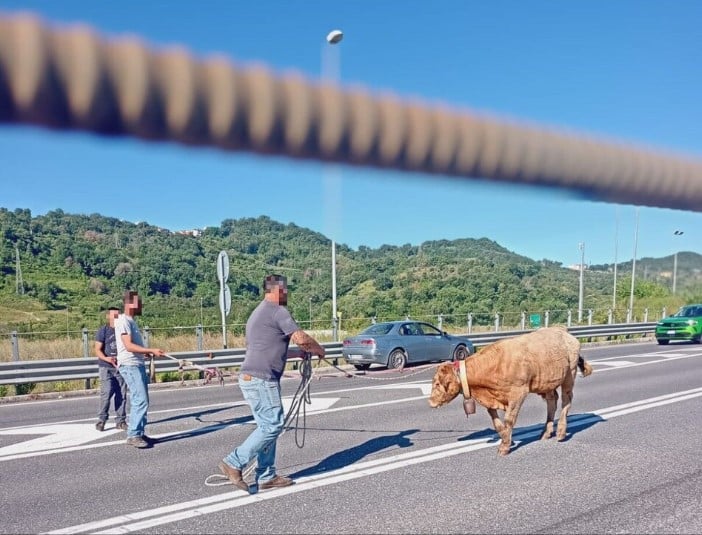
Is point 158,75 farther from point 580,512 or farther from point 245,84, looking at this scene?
point 580,512

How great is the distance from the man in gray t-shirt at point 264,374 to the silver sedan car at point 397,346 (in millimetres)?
13411

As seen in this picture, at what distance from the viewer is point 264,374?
699 centimetres

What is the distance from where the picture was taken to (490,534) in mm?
5863

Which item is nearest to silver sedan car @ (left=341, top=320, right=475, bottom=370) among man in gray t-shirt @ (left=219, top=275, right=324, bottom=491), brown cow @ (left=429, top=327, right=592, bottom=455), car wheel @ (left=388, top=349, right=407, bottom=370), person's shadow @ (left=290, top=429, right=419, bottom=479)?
car wheel @ (left=388, top=349, right=407, bottom=370)

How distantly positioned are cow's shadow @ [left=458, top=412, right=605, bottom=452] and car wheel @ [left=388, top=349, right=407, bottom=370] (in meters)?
9.32

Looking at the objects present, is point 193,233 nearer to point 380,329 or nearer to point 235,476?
point 235,476

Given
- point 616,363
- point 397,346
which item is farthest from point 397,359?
point 616,363

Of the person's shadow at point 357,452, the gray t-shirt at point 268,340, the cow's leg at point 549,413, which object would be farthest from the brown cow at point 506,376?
the gray t-shirt at point 268,340

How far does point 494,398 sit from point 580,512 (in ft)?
8.12

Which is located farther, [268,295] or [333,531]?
[268,295]

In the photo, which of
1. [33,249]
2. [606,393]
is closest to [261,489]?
[606,393]

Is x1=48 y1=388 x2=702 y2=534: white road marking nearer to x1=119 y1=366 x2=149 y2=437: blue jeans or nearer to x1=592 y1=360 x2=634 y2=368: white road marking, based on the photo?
x1=119 y1=366 x2=149 y2=437: blue jeans

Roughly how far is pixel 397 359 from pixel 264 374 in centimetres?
1385

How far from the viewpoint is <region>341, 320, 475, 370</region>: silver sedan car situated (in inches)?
806
